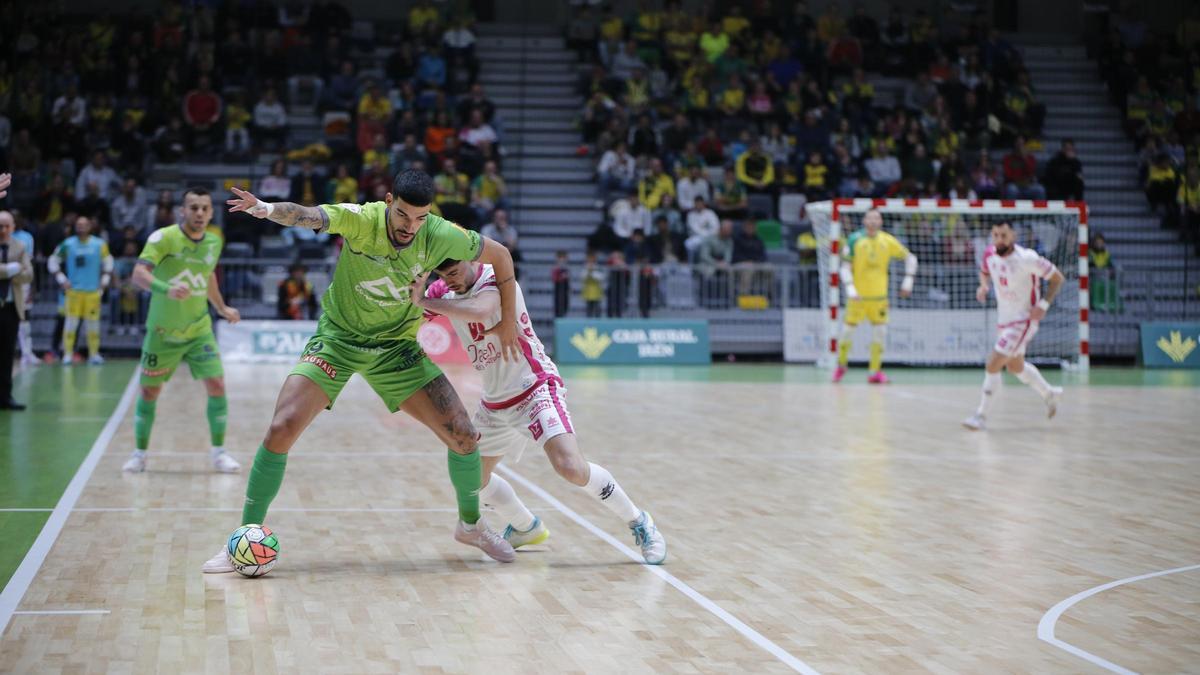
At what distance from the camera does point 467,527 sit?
7492 millimetres

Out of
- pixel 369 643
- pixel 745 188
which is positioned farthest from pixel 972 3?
pixel 369 643

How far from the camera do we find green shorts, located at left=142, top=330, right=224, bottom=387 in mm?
10719

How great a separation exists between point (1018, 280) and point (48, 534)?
→ 34.3 ft

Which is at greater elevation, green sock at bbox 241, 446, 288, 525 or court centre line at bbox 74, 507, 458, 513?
green sock at bbox 241, 446, 288, 525

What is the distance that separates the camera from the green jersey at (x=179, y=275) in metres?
10.6

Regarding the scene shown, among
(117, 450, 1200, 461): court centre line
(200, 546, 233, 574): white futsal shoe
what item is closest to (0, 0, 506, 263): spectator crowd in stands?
(117, 450, 1200, 461): court centre line

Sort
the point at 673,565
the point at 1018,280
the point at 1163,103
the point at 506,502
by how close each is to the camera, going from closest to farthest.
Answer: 1. the point at 673,565
2. the point at 506,502
3. the point at 1018,280
4. the point at 1163,103

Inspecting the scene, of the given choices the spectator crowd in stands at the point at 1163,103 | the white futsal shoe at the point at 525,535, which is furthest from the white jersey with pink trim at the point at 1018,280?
the spectator crowd in stands at the point at 1163,103

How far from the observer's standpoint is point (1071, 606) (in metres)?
6.38

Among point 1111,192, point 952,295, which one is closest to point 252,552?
point 952,295

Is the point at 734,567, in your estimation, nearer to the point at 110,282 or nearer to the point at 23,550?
the point at 23,550

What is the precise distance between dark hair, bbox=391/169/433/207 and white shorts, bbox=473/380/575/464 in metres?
1.41

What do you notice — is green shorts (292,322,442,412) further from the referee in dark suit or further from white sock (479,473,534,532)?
the referee in dark suit

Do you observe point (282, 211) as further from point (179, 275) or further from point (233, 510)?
point (179, 275)
